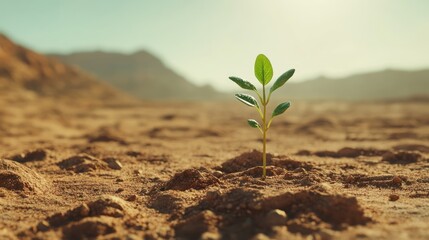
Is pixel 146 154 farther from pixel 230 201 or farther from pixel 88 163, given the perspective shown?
pixel 230 201

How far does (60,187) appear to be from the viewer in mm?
3559

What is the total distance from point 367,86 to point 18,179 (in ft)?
215

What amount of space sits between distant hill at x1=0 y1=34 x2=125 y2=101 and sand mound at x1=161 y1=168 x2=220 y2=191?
1932 cm

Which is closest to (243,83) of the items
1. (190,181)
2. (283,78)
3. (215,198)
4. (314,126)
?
(283,78)

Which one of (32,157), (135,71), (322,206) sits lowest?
(32,157)

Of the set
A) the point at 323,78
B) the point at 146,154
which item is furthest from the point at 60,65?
the point at 323,78

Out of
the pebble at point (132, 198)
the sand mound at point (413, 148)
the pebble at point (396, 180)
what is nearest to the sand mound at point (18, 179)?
the pebble at point (132, 198)

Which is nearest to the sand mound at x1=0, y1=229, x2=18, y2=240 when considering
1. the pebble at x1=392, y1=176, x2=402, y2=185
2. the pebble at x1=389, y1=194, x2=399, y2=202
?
the pebble at x1=389, y1=194, x2=399, y2=202

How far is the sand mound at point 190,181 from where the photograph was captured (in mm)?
3275

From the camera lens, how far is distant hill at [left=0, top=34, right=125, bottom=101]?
2498 cm

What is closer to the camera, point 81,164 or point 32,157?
point 81,164

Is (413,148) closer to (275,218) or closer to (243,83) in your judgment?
(243,83)

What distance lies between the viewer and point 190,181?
10.9 ft

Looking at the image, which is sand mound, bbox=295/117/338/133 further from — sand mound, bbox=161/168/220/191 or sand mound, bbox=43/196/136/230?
sand mound, bbox=43/196/136/230
